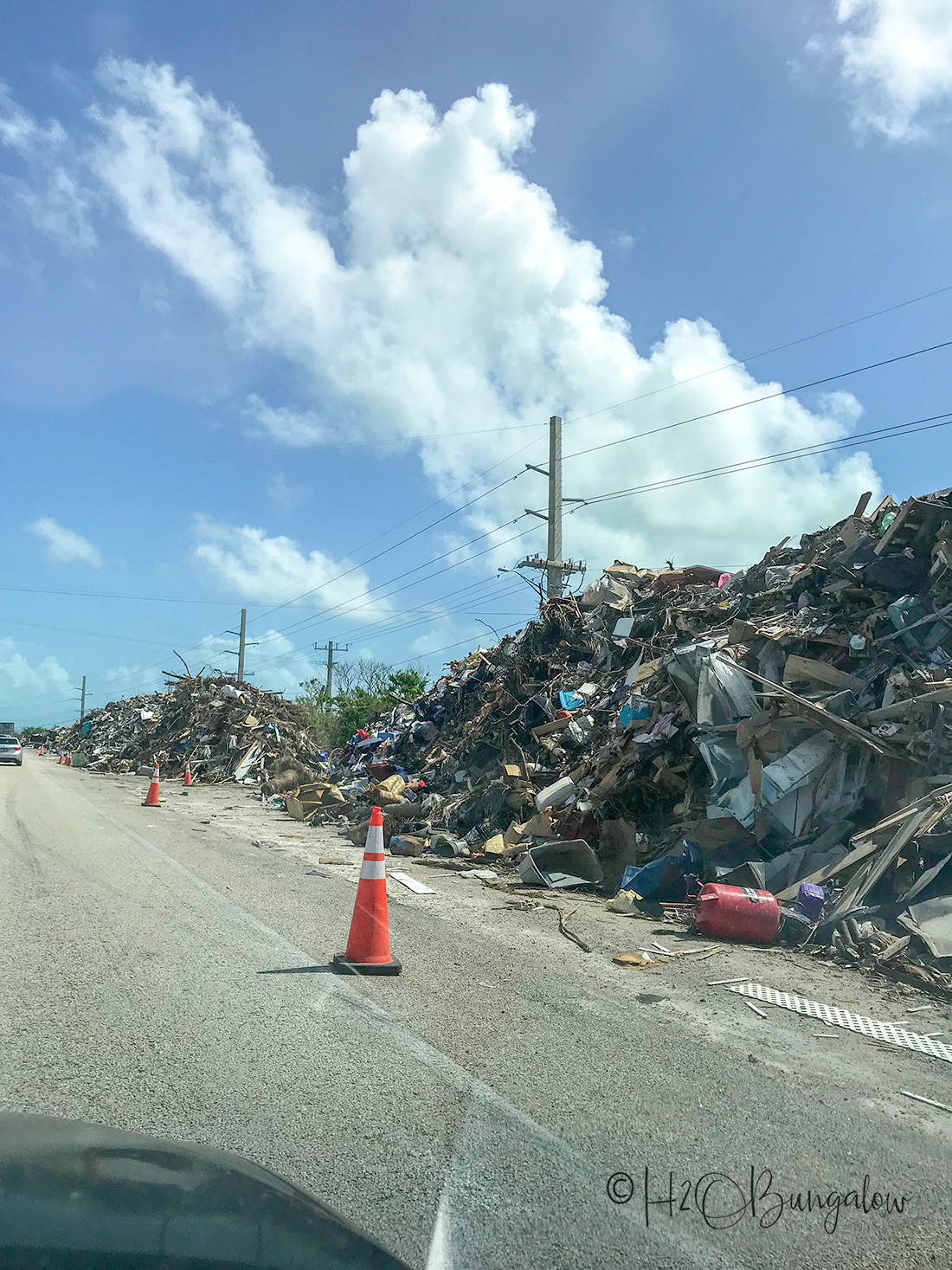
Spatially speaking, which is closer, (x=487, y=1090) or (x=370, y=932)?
(x=487, y=1090)

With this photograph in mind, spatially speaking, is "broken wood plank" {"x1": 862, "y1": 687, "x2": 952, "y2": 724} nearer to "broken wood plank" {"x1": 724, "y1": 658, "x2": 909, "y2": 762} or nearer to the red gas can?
"broken wood plank" {"x1": 724, "y1": 658, "x2": 909, "y2": 762}

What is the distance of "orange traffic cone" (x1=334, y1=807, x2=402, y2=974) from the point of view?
577cm

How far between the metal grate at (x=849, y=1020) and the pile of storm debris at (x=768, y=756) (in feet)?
3.17

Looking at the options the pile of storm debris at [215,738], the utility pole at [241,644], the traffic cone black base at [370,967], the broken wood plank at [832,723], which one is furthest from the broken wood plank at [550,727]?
the utility pole at [241,644]

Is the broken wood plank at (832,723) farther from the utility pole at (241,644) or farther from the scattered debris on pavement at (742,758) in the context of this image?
the utility pole at (241,644)

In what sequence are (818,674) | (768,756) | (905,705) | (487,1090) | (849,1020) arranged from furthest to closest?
(818,674) < (768,756) < (905,705) < (849,1020) < (487,1090)

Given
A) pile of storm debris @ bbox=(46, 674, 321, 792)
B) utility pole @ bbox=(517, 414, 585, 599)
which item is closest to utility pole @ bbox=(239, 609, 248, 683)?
pile of storm debris @ bbox=(46, 674, 321, 792)

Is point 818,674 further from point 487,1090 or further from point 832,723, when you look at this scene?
point 487,1090

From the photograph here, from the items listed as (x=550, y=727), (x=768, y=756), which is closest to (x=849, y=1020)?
(x=768, y=756)

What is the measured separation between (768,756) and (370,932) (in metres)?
5.32

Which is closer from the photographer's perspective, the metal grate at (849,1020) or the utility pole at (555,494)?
the metal grate at (849,1020)

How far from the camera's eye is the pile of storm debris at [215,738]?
3216cm

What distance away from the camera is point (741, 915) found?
22.8ft

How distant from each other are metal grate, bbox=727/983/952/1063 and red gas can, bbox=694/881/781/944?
46.6 inches
